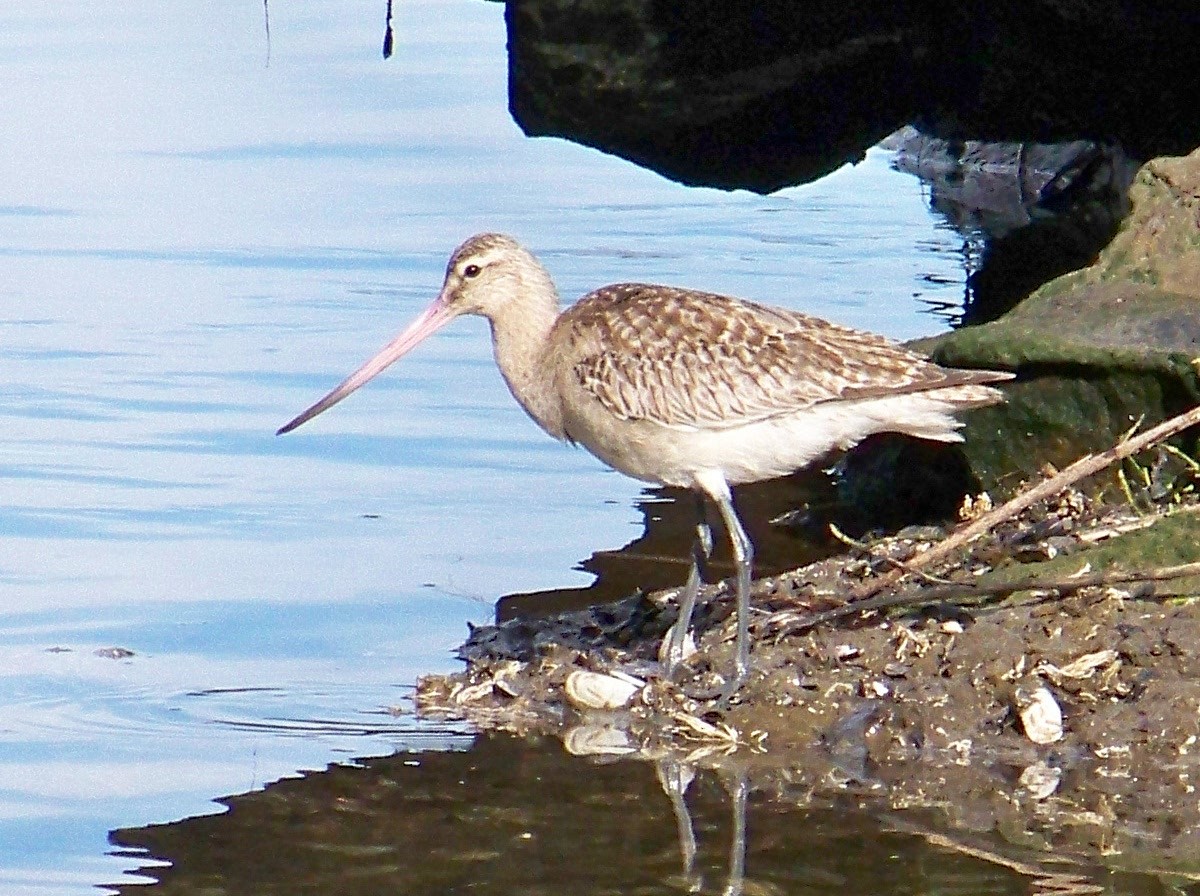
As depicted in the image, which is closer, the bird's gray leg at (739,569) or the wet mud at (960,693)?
the wet mud at (960,693)

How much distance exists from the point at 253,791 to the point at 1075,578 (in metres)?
2.21

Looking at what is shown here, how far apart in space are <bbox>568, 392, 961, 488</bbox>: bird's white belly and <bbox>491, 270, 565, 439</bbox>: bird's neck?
0.63 ft

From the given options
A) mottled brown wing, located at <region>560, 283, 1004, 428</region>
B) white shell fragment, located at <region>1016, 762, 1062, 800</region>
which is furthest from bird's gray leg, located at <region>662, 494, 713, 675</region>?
white shell fragment, located at <region>1016, 762, 1062, 800</region>

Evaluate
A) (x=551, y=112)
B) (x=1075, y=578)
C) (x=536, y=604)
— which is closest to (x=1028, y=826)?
(x=1075, y=578)

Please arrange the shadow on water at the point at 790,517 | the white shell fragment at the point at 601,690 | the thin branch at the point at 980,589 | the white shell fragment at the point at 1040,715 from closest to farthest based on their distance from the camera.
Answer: the white shell fragment at the point at 1040,715 < the thin branch at the point at 980,589 < the white shell fragment at the point at 601,690 < the shadow on water at the point at 790,517

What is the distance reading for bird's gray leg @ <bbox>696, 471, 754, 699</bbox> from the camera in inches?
239

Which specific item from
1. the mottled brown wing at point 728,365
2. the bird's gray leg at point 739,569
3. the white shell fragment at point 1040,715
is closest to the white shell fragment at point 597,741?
the bird's gray leg at point 739,569

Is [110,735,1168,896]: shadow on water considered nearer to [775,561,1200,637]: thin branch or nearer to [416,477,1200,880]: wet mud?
[416,477,1200,880]: wet mud

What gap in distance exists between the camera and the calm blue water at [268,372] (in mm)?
6266

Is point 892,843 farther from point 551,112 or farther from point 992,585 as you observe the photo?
point 551,112

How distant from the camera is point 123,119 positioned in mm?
15156

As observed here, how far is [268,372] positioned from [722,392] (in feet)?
13.0

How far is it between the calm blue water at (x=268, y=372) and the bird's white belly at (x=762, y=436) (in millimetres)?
961

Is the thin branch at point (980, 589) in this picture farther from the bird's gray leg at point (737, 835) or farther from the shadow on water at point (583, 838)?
the bird's gray leg at point (737, 835)
